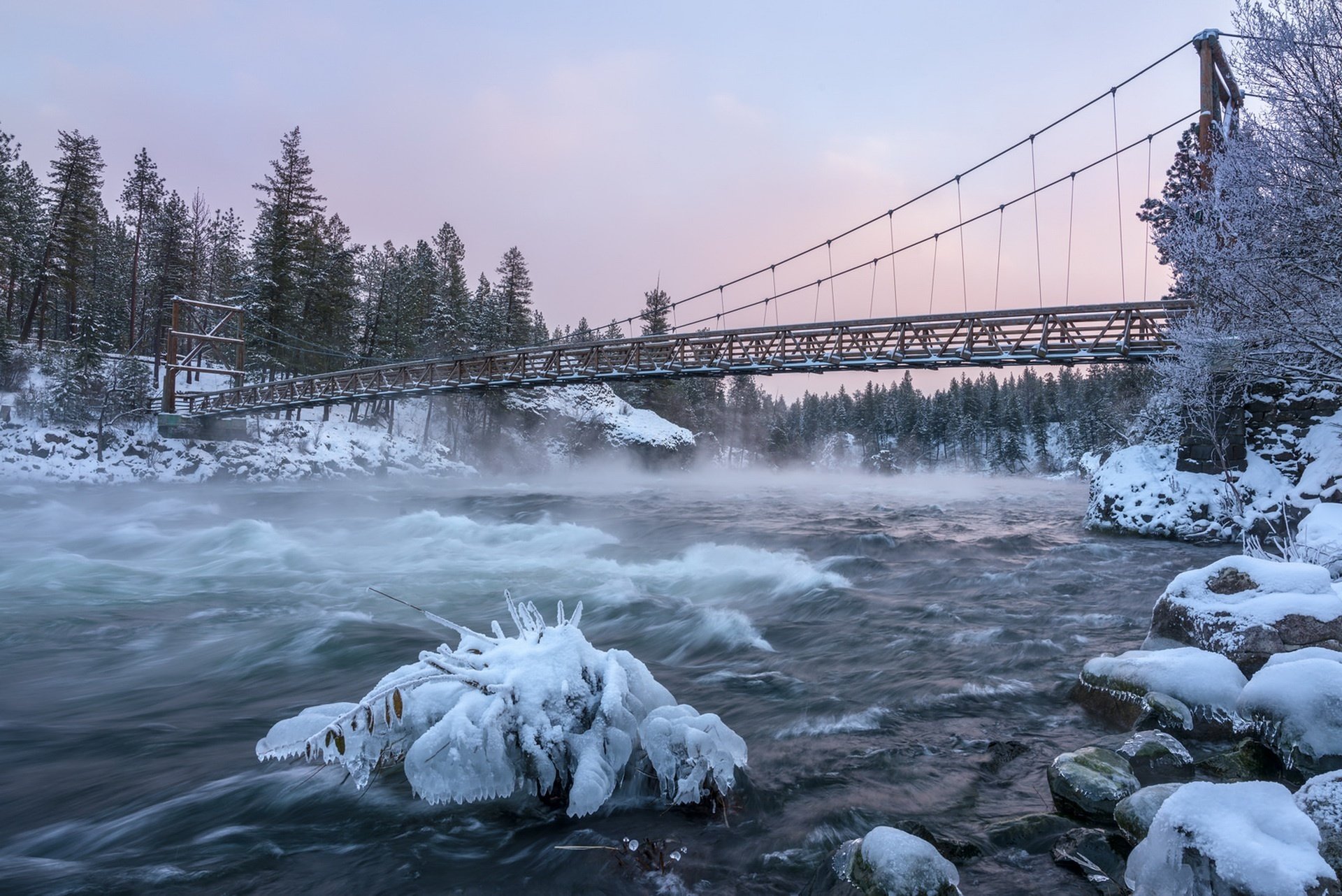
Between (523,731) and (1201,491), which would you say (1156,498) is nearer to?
(1201,491)

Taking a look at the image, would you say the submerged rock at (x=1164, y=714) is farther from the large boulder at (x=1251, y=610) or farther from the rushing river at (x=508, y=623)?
the large boulder at (x=1251, y=610)

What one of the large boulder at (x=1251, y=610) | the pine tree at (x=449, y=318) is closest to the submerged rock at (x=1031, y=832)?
the large boulder at (x=1251, y=610)

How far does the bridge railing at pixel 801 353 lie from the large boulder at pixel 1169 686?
13.8 metres

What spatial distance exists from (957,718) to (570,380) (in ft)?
80.4

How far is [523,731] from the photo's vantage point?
2865mm

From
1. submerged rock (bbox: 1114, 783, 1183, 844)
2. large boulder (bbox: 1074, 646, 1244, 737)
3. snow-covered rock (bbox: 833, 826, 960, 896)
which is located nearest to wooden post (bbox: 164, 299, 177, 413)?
snow-covered rock (bbox: 833, 826, 960, 896)

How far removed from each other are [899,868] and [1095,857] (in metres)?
1.10

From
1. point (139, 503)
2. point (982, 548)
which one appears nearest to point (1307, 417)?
point (982, 548)

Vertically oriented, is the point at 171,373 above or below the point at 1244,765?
above

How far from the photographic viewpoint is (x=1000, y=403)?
87.2 meters

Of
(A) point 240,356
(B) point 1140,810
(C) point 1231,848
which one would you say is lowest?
(B) point 1140,810

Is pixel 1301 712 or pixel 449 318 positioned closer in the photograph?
pixel 1301 712

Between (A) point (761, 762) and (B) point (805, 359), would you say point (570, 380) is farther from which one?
(A) point (761, 762)

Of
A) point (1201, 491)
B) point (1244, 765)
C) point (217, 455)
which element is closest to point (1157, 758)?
point (1244, 765)
